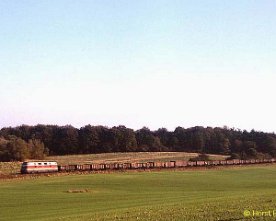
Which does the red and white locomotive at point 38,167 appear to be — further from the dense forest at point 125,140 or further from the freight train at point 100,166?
the dense forest at point 125,140

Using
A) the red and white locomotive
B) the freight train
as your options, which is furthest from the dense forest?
the red and white locomotive

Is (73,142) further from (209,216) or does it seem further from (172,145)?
(209,216)

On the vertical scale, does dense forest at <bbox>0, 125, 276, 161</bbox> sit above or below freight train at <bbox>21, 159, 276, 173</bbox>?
above

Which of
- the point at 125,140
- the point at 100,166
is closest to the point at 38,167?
the point at 100,166

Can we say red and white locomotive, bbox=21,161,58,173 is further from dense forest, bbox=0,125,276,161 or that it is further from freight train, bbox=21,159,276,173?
dense forest, bbox=0,125,276,161

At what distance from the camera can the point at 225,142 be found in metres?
188

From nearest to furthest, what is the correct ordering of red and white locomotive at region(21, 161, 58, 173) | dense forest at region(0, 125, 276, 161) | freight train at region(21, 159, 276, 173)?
red and white locomotive at region(21, 161, 58, 173) < freight train at region(21, 159, 276, 173) < dense forest at region(0, 125, 276, 161)

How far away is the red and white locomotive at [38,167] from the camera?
282 ft

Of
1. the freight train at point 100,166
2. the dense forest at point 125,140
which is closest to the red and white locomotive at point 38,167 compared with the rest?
the freight train at point 100,166

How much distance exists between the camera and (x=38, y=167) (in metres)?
88.6

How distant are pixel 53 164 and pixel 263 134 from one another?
4504 inches

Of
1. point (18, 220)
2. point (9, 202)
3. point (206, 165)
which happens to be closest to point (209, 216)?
point (18, 220)

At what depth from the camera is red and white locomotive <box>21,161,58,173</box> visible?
282ft

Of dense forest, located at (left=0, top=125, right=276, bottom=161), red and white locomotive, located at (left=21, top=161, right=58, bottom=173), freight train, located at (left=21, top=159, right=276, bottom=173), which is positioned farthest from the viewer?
dense forest, located at (left=0, top=125, right=276, bottom=161)
